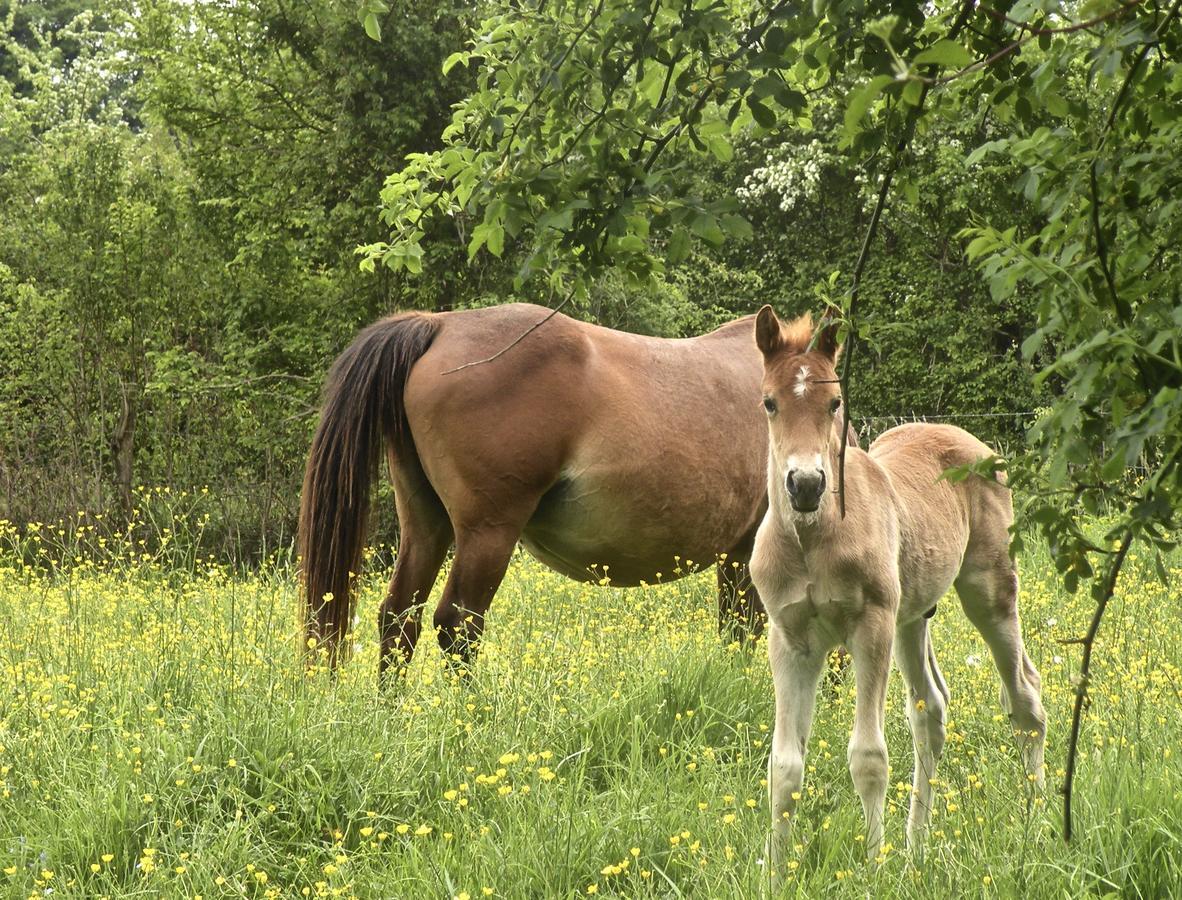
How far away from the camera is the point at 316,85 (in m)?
14.7

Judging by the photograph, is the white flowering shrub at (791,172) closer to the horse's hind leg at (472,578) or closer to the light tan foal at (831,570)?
the horse's hind leg at (472,578)

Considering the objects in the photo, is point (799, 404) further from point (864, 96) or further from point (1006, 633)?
point (864, 96)

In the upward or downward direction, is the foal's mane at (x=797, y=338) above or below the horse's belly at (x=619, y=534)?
above

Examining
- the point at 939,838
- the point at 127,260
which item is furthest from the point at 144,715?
the point at 127,260

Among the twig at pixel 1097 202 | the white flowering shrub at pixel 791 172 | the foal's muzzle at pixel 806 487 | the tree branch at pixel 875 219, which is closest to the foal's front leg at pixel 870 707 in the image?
the foal's muzzle at pixel 806 487

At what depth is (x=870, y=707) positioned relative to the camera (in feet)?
12.5

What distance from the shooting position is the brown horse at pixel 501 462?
224 inches

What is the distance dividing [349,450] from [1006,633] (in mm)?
3030

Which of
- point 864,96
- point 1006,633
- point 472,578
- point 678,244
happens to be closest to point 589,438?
point 472,578

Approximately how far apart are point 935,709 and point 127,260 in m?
10.9

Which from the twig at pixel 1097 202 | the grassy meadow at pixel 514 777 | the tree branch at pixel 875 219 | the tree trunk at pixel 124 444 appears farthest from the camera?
the tree trunk at pixel 124 444

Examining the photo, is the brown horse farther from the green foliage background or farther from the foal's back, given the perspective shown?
the green foliage background

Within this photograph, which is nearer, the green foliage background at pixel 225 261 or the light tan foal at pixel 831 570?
the light tan foal at pixel 831 570

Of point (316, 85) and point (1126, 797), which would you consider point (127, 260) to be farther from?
point (1126, 797)
